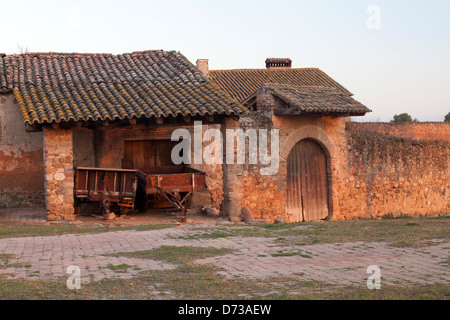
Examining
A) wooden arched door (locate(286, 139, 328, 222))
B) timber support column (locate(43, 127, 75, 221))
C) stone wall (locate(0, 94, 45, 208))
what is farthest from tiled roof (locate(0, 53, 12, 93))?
wooden arched door (locate(286, 139, 328, 222))

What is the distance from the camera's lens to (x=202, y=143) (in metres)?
15.6

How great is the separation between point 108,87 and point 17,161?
3.22 metres

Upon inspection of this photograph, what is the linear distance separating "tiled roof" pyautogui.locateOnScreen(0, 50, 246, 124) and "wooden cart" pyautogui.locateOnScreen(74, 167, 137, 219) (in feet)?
4.49

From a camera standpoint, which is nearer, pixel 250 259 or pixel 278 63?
pixel 250 259

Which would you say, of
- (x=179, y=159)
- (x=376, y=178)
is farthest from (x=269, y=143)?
(x=376, y=178)

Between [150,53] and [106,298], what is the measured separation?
12.6m

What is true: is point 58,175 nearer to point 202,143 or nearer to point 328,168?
point 202,143

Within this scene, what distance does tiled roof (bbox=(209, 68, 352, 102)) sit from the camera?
2352 centimetres

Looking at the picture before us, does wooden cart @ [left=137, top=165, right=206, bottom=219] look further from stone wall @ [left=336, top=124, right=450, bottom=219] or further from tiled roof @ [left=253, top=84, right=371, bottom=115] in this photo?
stone wall @ [left=336, top=124, right=450, bottom=219]

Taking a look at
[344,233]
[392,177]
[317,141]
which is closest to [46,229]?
[344,233]

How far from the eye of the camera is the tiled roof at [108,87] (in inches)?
497

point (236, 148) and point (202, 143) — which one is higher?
point (202, 143)

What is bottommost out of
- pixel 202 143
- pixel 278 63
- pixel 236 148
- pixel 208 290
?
pixel 208 290

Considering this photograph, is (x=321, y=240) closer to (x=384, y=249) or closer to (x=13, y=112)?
(x=384, y=249)
